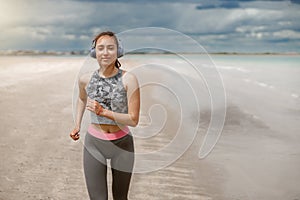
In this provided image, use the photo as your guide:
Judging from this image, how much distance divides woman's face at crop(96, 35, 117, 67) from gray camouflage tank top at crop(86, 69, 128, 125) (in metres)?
0.14

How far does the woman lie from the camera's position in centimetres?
384

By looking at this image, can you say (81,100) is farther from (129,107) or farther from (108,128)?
(129,107)

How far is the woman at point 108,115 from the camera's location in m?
3.84

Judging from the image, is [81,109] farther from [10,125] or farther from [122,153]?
[10,125]

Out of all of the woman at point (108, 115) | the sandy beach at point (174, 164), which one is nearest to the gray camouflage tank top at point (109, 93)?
the woman at point (108, 115)

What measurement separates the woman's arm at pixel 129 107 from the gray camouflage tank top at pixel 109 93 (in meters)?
0.06

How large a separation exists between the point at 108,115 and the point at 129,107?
19 cm

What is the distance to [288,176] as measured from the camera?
7.75 meters

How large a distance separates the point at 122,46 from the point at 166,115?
8.71 m

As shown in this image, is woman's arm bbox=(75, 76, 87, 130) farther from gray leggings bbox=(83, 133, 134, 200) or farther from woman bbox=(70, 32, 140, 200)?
gray leggings bbox=(83, 133, 134, 200)

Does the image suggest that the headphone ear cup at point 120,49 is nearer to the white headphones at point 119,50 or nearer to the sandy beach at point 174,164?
the white headphones at point 119,50

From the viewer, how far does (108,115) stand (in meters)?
3.84

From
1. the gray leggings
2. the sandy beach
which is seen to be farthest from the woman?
the sandy beach

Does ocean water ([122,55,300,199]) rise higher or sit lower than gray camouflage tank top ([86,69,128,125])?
lower
